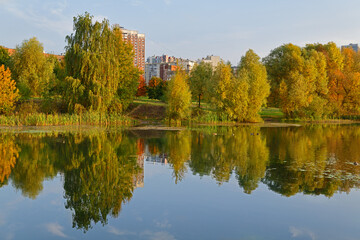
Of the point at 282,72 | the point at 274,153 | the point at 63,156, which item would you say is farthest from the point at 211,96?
the point at 63,156

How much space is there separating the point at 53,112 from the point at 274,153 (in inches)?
1278

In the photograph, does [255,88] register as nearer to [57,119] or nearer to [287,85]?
[287,85]

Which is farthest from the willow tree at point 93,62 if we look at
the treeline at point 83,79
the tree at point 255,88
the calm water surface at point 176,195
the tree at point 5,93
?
the calm water surface at point 176,195

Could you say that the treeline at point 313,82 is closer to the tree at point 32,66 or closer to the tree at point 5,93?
the tree at point 32,66

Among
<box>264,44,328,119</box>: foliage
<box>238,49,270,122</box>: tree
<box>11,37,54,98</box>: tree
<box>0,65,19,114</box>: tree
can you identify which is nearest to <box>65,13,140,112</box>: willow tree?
<box>0,65,19,114</box>: tree

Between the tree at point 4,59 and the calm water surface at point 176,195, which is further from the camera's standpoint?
the tree at point 4,59

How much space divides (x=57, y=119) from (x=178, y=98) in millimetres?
17116

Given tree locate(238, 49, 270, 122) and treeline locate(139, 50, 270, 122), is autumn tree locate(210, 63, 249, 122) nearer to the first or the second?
treeline locate(139, 50, 270, 122)

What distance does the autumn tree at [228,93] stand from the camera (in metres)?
49.8

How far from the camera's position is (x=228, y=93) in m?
50.5

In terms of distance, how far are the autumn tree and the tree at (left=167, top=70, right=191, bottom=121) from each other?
551cm

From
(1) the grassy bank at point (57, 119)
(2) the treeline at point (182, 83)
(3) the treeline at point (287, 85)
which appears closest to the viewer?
(1) the grassy bank at point (57, 119)

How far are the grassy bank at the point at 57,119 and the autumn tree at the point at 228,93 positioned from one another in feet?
53.7

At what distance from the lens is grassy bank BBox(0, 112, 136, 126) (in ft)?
126
